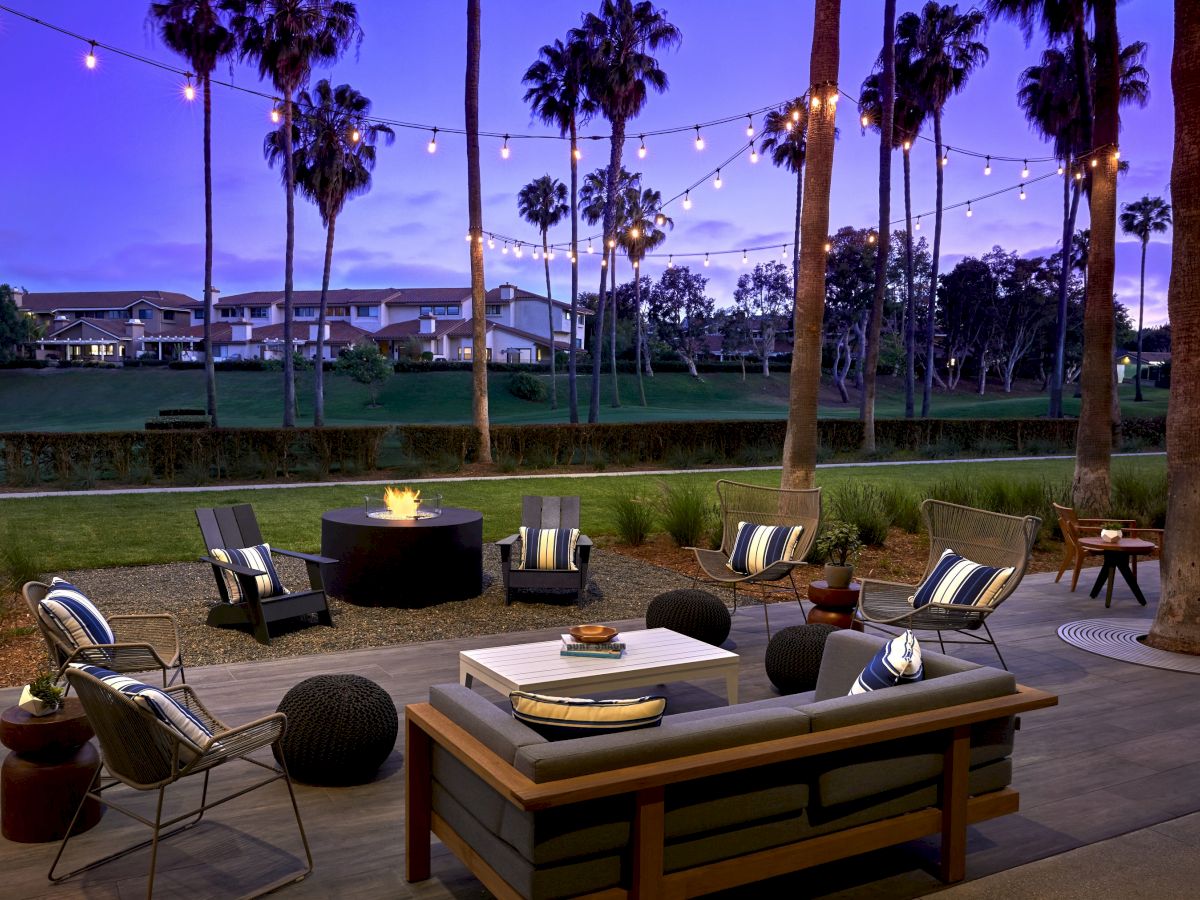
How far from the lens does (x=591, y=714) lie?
2789 millimetres

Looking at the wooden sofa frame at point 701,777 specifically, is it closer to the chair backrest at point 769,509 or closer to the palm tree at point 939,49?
the chair backrest at point 769,509

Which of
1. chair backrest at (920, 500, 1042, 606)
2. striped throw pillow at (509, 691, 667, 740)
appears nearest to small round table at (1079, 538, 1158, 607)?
chair backrest at (920, 500, 1042, 606)

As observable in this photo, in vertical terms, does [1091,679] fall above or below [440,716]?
below

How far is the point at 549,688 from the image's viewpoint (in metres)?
4.30

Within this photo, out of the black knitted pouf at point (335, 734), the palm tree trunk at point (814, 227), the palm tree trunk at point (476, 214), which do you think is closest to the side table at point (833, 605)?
the black knitted pouf at point (335, 734)

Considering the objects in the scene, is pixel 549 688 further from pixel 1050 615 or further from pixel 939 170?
pixel 939 170

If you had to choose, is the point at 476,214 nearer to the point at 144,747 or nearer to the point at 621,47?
the point at 621,47

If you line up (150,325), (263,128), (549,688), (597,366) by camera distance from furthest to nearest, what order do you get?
1. (150,325)
2. (263,128)
3. (597,366)
4. (549,688)

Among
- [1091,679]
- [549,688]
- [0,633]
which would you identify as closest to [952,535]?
[1091,679]

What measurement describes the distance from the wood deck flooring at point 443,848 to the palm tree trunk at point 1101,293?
5.67m

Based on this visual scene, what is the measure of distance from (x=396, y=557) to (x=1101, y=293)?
856cm

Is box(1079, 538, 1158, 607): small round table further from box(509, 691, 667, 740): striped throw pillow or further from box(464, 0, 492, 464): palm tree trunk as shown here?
box(464, 0, 492, 464): palm tree trunk

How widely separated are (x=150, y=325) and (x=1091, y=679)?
71782 millimetres

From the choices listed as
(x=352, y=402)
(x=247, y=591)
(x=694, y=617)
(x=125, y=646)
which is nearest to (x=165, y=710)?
(x=125, y=646)
